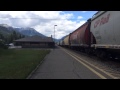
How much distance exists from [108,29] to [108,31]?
0.46ft

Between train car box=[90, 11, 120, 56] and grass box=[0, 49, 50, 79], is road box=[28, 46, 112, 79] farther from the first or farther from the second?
train car box=[90, 11, 120, 56]

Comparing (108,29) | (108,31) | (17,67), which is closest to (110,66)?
(108,31)

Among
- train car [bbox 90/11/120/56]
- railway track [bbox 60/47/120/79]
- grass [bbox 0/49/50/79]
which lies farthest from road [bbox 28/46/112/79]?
train car [bbox 90/11/120/56]

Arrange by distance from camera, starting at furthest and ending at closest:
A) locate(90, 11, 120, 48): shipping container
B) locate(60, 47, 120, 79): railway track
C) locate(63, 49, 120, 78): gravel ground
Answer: locate(90, 11, 120, 48): shipping container
locate(63, 49, 120, 78): gravel ground
locate(60, 47, 120, 79): railway track

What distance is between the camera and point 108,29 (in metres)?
18.0

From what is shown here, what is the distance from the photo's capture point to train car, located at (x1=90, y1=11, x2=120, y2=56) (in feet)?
53.2

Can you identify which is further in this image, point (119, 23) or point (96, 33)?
point (96, 33)

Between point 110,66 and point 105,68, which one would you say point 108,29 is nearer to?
point 110,66
